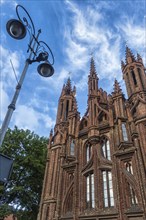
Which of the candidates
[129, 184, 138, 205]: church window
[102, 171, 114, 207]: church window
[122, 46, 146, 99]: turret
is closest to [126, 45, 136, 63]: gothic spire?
[122, 46, 146, 99]: turret

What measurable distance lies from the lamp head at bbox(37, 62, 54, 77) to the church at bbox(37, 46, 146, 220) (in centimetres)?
1087

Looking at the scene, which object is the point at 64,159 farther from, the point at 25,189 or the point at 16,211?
the point at 16,211

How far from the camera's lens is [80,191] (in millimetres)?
16359

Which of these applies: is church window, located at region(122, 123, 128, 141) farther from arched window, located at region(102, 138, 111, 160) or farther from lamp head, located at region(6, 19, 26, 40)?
lamp head, located at region(6, 19, 26, 40)

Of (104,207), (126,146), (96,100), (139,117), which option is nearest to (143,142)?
(126,146)

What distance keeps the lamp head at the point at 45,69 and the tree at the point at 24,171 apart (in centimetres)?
1625

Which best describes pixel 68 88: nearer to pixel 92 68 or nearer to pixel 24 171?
pixel 92 68

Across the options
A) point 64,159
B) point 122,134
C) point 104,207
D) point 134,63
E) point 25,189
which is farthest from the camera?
point 134,63

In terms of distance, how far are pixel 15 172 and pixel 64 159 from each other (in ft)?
20.4

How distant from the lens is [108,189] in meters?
15.2

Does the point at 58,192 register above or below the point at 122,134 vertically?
below

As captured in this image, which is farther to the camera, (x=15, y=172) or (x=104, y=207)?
(x=15, y=172)

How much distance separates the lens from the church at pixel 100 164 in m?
14.0

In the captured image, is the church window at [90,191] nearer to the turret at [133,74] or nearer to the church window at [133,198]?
the church window at [133,198]
